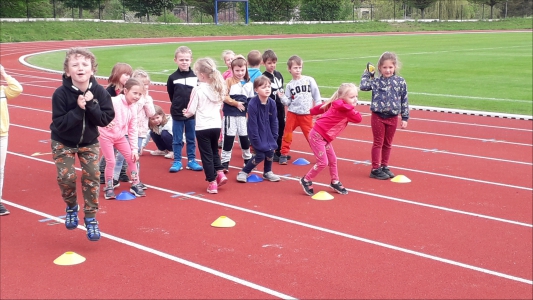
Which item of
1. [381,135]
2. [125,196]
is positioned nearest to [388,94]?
[381,135]

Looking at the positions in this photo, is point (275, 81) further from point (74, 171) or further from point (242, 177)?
point (74, 171)

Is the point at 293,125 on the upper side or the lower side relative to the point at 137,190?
upper

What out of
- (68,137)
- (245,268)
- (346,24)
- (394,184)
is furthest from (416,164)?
(346,24)

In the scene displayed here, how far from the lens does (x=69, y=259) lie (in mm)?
5613

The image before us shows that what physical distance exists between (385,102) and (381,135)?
48 cm

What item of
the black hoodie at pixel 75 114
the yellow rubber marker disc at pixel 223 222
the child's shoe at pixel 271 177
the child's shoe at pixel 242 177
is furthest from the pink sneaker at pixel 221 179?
the black hoodie at pixel 75 114

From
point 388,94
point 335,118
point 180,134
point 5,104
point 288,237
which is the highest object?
point 5,104

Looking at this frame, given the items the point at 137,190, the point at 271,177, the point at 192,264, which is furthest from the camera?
the point at 271,177

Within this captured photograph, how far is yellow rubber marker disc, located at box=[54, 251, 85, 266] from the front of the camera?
5575mm

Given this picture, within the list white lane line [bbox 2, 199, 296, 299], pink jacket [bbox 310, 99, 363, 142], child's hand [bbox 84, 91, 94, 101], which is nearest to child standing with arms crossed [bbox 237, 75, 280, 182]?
pink jacket [bbox 310, 99, 363, 142]

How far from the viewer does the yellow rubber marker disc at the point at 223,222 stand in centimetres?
655

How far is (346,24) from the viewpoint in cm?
6488

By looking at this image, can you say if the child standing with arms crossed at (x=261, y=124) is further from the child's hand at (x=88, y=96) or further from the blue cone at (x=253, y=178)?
the child's hand at (x=88, y=96)

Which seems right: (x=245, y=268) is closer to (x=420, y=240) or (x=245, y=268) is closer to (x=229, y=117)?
(x=420, y=240)
